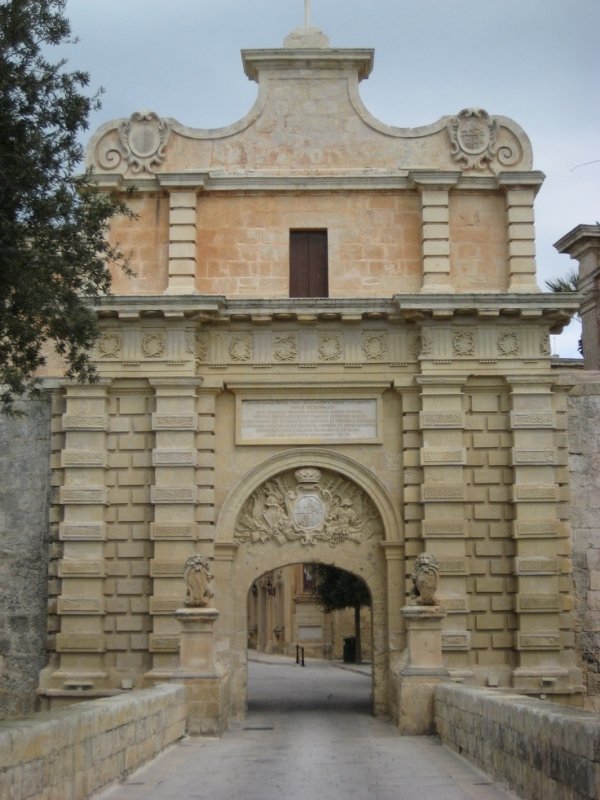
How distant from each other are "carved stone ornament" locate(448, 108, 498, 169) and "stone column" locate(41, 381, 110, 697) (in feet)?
23.3

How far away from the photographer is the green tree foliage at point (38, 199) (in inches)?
473

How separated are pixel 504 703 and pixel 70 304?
6.21 m

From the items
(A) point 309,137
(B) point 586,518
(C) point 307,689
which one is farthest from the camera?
(C) point 307,689

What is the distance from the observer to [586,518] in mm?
20125

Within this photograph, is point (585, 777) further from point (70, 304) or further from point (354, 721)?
point (354, 721)

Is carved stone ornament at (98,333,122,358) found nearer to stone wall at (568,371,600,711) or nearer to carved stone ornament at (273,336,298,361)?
carved stone ornament at (273,336,298,361)

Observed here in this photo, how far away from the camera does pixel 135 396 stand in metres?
19.9

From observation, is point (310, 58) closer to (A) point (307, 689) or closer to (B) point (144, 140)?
(B) point (144, 140)

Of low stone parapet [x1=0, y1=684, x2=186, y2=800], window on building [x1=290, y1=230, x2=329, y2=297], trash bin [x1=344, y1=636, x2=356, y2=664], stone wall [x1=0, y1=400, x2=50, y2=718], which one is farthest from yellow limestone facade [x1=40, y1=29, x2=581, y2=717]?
trash bin [x1=344, y1=636, x2=356, y2=664]

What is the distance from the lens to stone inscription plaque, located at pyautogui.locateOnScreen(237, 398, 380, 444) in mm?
19984

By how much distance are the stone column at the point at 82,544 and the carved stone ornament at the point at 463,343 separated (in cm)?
569

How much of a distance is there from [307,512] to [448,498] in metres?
2.34

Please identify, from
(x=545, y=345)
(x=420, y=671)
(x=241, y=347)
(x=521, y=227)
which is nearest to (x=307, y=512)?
(x=241, y=347)

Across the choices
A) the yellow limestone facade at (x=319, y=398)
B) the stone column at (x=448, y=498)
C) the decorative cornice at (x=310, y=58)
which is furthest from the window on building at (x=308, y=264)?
the decorative cornice at (x=310, y=58)
